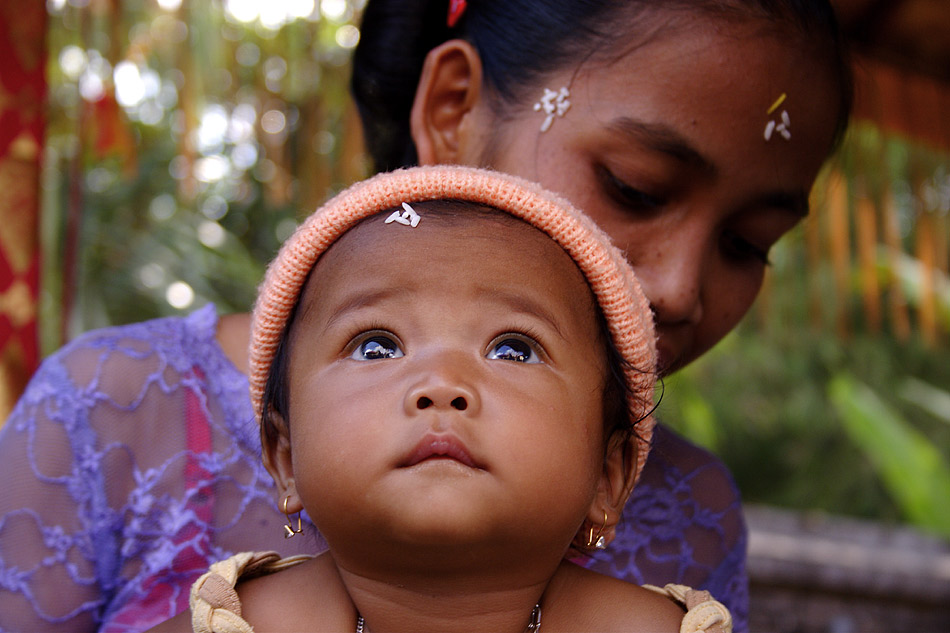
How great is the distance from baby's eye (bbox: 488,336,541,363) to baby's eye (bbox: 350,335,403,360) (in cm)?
13

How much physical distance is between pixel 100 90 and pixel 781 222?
2.67 metres

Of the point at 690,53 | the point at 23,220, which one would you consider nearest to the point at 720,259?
the point at 690,53

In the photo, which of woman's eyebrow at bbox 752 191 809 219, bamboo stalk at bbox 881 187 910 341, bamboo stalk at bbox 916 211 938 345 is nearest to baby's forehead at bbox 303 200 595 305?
woman's eyebrow at bbox 752 191 809 219

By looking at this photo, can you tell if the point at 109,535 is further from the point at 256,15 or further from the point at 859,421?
the point at 859,421

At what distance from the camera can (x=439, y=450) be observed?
3.34ft

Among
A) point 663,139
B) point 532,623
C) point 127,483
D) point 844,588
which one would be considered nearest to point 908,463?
point 844,588

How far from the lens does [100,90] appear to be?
3.29 meters

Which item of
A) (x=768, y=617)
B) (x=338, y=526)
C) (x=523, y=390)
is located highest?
(x=523, y=390)

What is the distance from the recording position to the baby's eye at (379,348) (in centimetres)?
116

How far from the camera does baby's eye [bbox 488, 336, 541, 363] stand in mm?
1150

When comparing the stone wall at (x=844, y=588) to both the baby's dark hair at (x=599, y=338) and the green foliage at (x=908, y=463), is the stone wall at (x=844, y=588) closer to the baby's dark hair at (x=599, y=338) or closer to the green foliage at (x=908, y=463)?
the green foliage at (x=908, y=463)

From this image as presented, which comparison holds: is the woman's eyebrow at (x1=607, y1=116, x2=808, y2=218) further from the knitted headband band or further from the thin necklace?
the thin necklace

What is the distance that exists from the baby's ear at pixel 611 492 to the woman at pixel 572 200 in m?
0.35

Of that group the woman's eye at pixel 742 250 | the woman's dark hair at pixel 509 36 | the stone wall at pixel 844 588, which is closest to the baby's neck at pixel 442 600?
the woman's eye at pixel 742 250
